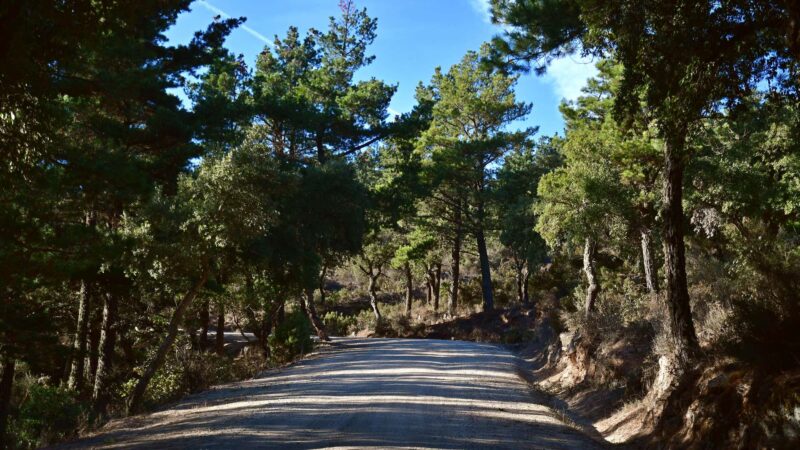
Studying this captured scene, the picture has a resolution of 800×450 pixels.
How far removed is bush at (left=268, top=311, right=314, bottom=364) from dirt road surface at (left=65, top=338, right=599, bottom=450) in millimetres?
5538

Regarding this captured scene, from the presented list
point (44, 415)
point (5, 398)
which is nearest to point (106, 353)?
point (44, 415)

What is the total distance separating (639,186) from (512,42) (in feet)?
34.7

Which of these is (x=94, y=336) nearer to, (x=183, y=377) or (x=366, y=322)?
(x=183, y=377)

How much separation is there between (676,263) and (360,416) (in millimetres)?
5753

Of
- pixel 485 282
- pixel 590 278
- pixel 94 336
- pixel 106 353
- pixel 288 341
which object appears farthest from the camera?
pixel 485 282

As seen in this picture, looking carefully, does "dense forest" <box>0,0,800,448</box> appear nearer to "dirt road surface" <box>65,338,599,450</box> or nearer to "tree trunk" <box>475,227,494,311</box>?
"dirt road surface" <box>65,338,599,450</box>

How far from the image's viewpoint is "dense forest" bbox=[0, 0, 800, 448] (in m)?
7.38

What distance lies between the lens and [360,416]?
928 centimetres

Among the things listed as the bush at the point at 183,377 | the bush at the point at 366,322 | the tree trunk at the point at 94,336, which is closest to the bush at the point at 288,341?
the bush at the point at 183,377

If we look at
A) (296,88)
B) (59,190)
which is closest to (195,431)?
(59,190)

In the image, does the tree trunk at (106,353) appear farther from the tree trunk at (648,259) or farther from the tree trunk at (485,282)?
the tree trunk at (485,282)

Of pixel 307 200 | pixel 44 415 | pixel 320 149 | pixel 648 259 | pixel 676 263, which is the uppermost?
pixel 320 149

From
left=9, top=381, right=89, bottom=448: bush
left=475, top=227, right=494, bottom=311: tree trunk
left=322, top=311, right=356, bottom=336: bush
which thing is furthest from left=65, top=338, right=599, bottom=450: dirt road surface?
left=322, top=311, right=356, bottom=336: bush

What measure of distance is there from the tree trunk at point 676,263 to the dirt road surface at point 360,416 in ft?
6.97
